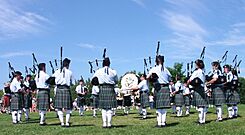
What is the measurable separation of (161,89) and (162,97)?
0.24 metres

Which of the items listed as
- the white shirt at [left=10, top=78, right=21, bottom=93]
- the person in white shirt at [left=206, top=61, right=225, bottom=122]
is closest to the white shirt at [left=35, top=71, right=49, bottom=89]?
the white shirt at [left=10, top=78, right=21, bottom=93]

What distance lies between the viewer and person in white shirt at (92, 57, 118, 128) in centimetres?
1160

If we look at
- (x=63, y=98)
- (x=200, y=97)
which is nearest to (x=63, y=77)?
(x=63, y=98)

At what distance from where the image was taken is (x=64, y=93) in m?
12.1

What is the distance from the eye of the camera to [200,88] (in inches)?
477

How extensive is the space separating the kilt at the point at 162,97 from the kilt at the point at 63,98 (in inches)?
109

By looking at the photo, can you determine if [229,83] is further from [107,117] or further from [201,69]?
[107,117]

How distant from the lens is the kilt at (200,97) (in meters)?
12.0

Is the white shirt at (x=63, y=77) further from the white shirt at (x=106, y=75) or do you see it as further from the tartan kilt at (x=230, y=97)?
the tartan kilt at (x=230, y=97)

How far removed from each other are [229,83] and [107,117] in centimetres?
476

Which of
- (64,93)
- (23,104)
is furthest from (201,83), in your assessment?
(23,104)

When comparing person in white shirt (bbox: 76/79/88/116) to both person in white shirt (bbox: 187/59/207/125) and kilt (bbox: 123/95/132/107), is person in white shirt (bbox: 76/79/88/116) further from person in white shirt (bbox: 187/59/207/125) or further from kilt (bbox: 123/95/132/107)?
person in white shirt (bbox: 187/59/207/125)

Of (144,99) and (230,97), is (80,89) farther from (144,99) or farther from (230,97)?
(230,97)

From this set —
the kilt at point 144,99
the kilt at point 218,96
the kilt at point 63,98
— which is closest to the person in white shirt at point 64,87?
the kilt at point 63,98
